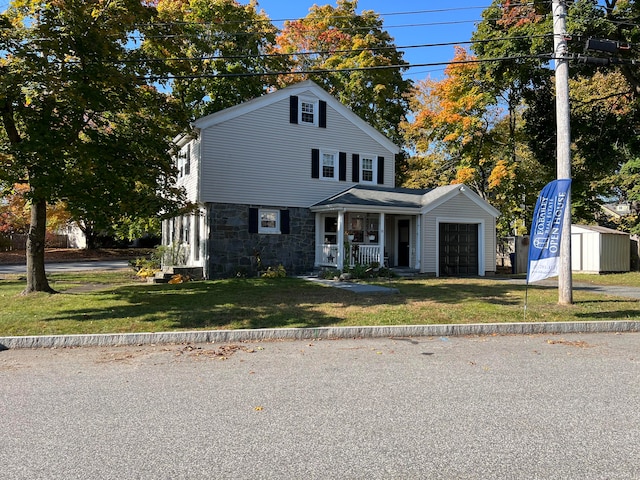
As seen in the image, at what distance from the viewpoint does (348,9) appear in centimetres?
3027

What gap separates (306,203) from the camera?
19.4 metres

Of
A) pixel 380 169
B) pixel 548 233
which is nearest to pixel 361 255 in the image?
pixel 380 169

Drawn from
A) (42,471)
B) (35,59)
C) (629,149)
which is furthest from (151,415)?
(629,149)

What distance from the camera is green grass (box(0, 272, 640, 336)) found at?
8.55m

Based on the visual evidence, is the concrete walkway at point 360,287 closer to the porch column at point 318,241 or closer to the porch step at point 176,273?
the porch column at point 318,241

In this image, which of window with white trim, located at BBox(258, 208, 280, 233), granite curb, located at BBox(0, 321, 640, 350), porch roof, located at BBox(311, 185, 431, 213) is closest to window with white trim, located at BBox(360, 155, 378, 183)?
porch roof, located at BBox(311, 185, 431, 213)

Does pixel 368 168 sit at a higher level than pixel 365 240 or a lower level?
higher

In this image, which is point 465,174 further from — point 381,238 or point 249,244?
point 249,244

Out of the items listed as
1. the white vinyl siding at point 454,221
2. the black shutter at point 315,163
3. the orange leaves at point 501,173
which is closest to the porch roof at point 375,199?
the white vinyl siding at point 454,221

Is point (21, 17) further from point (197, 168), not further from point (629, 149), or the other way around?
point (629, 149)

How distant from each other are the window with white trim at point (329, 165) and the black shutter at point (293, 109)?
1.87 metres

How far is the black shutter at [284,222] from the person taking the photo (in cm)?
1886

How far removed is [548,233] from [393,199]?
31.6 feet

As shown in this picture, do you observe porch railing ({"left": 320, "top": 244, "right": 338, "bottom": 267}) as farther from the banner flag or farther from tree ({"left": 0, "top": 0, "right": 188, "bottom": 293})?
the banner flag
